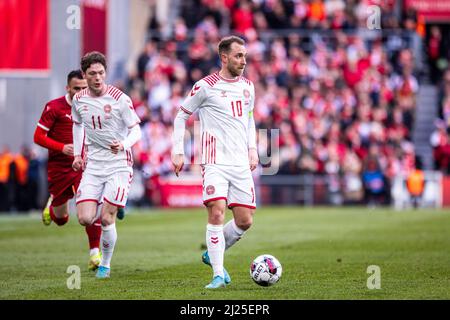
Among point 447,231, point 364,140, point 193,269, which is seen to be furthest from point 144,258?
point 364,140

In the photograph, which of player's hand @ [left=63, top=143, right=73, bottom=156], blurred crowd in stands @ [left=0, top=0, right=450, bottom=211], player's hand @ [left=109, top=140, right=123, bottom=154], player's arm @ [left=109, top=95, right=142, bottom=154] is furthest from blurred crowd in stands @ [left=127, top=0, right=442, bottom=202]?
player's hand @ [left=109, top=140, right=123, bottom=154]

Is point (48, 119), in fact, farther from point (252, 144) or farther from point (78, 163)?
point (252, 144)

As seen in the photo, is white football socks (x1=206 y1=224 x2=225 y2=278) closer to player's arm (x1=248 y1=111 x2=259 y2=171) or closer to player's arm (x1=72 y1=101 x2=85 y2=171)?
player's arm (x1=248 y1=111 x2=259 y2=171)

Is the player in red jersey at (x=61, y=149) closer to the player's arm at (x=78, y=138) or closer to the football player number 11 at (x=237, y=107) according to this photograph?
the player's arm at (x=78, y=138)

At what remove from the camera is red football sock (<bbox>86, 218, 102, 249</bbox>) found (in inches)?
591

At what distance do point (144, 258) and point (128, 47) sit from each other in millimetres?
23056

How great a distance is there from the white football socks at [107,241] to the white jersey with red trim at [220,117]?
1.83 m

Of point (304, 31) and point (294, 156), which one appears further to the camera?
point (304, 31)

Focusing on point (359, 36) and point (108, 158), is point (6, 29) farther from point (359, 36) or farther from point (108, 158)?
point (108, 158)

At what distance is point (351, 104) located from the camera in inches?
1460


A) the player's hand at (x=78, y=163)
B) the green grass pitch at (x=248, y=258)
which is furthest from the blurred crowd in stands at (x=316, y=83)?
the player's hand at (x=78, y=163)

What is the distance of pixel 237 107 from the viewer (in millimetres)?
12609

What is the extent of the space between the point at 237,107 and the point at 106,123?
6.56 feet

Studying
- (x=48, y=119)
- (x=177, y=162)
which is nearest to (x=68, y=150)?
(x=48, y=119)
